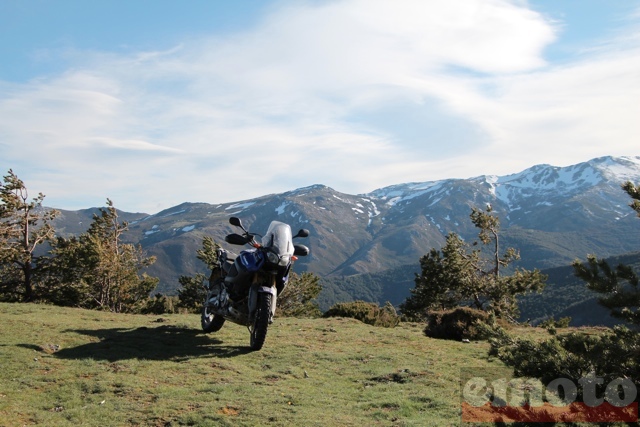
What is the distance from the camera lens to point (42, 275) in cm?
3216

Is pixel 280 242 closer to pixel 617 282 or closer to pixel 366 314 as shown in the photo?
pixel 617 282

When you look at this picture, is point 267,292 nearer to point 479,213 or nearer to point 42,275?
point 42,275

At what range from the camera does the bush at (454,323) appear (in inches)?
683

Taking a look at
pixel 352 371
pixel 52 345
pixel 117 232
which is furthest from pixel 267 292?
pixel 117 232

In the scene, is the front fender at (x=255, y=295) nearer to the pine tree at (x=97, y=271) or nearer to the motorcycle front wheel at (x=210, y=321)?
the motorcycle front wheel at (x=210, y=321)

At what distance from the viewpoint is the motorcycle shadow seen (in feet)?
36.0

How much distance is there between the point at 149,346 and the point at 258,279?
11.6ft

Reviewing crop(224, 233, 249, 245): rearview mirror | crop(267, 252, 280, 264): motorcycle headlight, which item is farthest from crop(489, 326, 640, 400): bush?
crop(224, 233, 249, 245): rearview mirror

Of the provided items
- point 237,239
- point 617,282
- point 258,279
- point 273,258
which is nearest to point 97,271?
point 237,239

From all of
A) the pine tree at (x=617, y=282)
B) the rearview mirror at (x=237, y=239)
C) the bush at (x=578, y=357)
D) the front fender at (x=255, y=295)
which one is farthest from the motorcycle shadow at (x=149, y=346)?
the pine tree at (x=617, y=282)

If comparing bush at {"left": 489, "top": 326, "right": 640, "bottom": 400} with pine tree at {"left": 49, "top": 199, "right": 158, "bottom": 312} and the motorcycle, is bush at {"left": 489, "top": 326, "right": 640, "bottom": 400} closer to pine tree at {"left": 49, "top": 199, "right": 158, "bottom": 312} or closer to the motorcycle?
the motorcycle

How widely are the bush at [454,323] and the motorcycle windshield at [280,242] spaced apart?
8906mm

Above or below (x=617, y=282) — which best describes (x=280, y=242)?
above

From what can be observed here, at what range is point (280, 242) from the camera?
11062 mm
